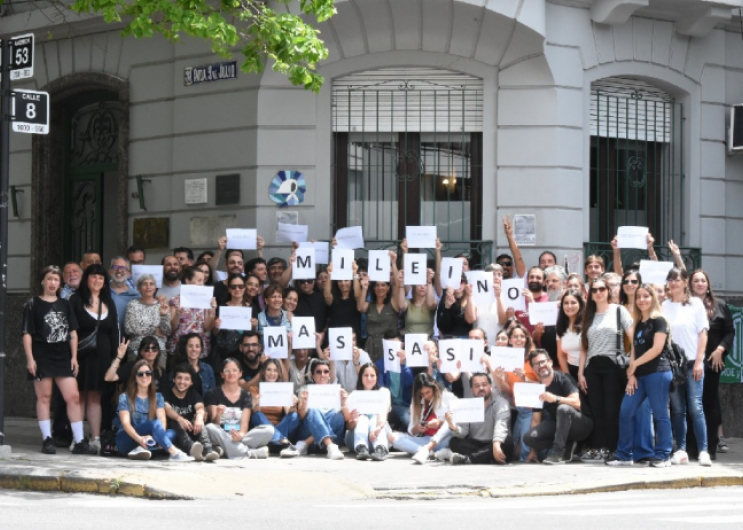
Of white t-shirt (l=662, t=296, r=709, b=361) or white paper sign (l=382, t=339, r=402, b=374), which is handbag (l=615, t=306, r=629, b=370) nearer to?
white t-shirt (l=662, t=296, r=709, b=361)

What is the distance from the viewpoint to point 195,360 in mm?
14625

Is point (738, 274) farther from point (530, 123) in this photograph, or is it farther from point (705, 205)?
point (530, 123)

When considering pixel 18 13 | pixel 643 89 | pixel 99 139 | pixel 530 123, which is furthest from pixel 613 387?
pixel 18 13

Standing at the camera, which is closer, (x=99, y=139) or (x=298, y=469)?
(x=298, y=469)

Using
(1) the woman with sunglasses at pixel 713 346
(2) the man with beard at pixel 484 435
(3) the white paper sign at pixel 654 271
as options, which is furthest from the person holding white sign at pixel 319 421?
(1) the woman with sunglasses at pixel 713 346

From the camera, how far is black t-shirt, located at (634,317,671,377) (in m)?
13.5

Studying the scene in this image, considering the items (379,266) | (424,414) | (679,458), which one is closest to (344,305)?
(379,266)

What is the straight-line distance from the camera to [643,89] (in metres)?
18.1

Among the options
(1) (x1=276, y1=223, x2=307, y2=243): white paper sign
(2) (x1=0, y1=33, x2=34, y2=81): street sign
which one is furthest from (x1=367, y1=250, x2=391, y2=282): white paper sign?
(2) (x1=0, y1=33, x2=34, y2=81): street sign

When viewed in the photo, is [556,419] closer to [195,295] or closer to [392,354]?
Result: [392,354]

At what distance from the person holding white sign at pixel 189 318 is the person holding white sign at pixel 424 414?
2.26m

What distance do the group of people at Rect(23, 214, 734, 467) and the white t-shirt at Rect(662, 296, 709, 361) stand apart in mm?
15

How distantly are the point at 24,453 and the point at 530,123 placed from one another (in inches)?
282

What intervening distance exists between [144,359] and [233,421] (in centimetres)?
109
